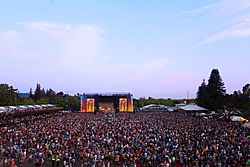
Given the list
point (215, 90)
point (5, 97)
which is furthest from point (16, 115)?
point (215, 90)

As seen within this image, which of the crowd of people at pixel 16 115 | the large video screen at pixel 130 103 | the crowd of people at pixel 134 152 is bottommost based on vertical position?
the crowd of people at pixel 134 152

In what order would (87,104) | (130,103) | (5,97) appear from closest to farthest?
(5,97)
(130,103)
(87,104)

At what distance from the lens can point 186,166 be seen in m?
15.8

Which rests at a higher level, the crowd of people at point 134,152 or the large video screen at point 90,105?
the large video screen at point 90,105

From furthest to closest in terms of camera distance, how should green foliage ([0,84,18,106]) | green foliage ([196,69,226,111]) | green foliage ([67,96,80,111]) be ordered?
green foliage ([67,96,80,111]) < green foliage ([0,84,18,106]) < green foliage ([196,69,226,111])

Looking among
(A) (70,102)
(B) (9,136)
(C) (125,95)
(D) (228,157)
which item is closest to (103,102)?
(C) (125,95)

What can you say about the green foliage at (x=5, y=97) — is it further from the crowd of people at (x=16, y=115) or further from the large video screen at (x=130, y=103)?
the large video screen at (x=130, y=103)

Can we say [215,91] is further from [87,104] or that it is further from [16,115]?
[16,115]

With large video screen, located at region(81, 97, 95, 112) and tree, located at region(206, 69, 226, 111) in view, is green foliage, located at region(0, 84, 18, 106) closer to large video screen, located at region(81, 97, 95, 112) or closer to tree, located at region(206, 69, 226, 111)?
large video screen, located at region(81, 97, 95, 112)

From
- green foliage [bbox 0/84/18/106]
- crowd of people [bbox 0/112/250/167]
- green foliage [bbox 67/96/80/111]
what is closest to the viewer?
crowd of people [bbox 0/112/250/167]

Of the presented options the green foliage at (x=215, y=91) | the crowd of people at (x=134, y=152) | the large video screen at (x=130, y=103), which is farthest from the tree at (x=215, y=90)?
the crowd of people at (x=134, y=152)

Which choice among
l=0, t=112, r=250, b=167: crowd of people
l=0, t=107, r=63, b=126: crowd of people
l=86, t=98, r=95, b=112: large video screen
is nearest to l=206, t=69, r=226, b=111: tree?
l=86, t=98, r=95, b=112: large video screen

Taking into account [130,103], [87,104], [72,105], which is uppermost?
[130,103]

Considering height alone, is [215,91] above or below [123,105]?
above
